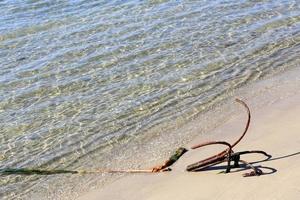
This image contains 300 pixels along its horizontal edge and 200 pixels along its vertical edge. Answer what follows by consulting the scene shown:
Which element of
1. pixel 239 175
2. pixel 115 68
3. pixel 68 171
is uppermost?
pixel 115 68

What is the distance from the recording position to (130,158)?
6648 mm

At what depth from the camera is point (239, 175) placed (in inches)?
215

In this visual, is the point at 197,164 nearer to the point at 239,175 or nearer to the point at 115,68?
the point at 239,175

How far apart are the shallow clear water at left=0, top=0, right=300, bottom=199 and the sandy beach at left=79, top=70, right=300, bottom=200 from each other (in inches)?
26.1

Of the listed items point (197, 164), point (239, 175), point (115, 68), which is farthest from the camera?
point (115, 68)

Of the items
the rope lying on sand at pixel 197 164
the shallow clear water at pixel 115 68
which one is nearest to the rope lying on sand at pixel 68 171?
the rope lying on sand at pixel 197 164

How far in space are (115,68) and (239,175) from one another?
4.29m

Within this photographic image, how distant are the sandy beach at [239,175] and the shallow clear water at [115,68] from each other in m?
0.66

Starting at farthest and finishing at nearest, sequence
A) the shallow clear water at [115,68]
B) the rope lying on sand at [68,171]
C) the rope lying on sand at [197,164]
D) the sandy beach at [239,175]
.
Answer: the shallow clear water at [115,68], the rope lying on sand at [68,171], the rope lying on sand at [197,164], the sandy beach at [239,175]

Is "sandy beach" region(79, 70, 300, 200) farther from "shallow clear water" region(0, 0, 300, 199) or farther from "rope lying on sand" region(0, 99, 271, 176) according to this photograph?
"shallow clear water" region(0, 0, 300, 199)

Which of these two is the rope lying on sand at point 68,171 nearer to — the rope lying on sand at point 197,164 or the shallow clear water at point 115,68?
the rope lying on sand at point 197,164

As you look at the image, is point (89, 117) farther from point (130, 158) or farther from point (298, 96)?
point (298, 96)

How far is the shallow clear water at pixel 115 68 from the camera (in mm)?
7137

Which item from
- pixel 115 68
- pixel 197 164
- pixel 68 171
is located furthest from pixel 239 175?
pixel 115 68
